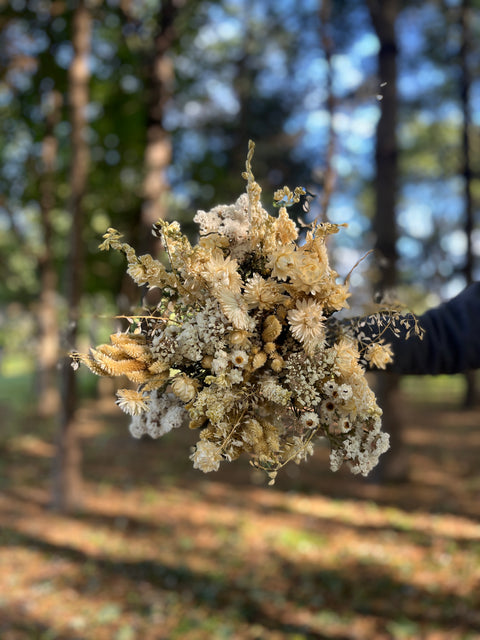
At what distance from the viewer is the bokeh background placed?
4.75 m

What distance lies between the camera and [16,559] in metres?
5.73

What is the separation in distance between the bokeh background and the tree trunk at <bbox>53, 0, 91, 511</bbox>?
3 cm

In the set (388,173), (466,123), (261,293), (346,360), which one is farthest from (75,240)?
(466,123)

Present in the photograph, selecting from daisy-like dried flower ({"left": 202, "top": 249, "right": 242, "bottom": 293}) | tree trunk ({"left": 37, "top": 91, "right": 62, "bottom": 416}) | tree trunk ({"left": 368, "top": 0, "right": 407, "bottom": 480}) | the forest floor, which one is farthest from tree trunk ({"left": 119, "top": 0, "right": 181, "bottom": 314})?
daisy-like dried flower ({"left": 202, "top": 249, "right": 242, "bottom": 293})

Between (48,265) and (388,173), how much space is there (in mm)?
8351

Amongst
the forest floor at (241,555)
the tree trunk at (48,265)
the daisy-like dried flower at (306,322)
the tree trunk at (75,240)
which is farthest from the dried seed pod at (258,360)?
the tree trunk at (48,265)

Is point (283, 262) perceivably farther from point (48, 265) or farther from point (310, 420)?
point (48, 265)

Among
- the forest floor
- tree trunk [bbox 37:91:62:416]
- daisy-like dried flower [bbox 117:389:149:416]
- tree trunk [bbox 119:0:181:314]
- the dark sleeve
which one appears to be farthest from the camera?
tree trunk [bbox 37:91:62:416]

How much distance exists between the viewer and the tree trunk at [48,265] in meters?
11.6

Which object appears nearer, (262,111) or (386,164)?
(386,164)

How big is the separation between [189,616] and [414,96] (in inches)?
575

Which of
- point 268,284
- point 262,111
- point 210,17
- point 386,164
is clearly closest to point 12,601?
point 268,284

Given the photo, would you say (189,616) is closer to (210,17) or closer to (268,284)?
(268,284)

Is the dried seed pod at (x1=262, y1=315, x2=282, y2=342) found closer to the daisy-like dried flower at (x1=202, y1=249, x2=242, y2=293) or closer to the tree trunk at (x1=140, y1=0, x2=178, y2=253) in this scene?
the daisy-like dried flower at (x1=202, y1=249, x2=242, y2=293)
